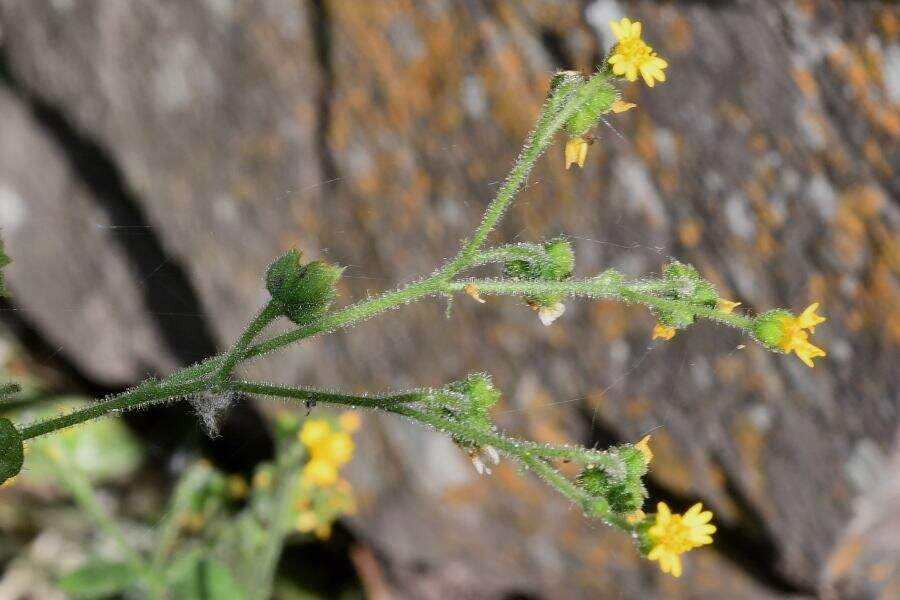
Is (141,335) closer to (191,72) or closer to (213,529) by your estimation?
(213,529)

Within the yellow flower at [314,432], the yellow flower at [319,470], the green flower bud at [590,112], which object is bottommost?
the green flower bud at [590,112]

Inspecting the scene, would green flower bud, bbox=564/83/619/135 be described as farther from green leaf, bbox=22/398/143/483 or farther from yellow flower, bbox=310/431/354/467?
green leaf, bbox=22/398/143/483

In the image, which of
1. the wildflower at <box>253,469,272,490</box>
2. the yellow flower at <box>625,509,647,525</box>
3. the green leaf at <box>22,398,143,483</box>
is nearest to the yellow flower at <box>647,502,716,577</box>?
the yellow flower at <box>625,509,647,525</box>

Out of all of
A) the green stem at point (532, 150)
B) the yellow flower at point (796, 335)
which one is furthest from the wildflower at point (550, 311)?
the yellow flower at point (796, 335)

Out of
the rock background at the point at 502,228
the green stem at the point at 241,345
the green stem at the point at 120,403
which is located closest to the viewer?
the green stem at the point at 120,403

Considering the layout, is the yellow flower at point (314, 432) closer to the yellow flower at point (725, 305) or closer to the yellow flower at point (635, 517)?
the yellow flower at point (635, 517)

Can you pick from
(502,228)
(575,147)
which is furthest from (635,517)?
(502,228)
